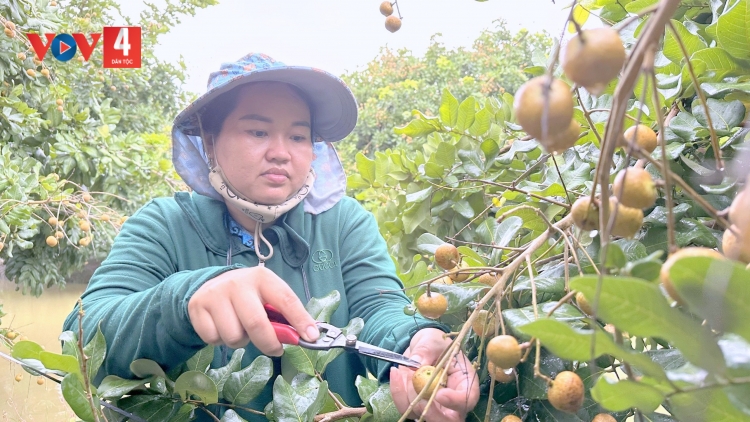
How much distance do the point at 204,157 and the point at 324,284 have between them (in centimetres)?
30

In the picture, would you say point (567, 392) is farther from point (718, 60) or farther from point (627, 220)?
point (718, 60)

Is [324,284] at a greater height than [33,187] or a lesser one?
greater

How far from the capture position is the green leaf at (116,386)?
0.59 metres

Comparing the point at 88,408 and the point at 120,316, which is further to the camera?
the point at 120,316

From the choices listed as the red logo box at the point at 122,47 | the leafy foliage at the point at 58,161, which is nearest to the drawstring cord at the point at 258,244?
the leafy foliage at the point at 58,161

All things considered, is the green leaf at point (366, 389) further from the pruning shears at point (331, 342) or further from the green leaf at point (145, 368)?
the green leaf at point (145, 368)

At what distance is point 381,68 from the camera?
522 centimetres

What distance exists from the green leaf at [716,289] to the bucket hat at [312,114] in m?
0.78

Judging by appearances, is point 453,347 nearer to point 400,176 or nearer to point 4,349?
point 400,176

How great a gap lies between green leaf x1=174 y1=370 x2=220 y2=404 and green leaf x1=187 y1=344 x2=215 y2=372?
0.07 metres

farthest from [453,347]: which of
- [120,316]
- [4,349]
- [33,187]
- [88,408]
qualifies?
[4,349]

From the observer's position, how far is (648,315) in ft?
0.70

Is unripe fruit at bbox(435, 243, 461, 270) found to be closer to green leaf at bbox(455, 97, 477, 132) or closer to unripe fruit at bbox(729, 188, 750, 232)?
unripe fruit at bbox(729, 188, 750, 232)

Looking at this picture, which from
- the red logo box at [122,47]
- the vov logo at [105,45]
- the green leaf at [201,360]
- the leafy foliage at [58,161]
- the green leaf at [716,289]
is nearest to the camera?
the green leaf at [716,289]
